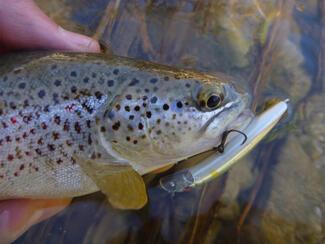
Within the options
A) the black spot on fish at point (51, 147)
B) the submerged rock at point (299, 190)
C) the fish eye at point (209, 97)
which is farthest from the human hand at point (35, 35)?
the submerged rock at point (299, 190)

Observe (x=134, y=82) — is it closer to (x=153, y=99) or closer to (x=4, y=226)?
(x=153, y=99)

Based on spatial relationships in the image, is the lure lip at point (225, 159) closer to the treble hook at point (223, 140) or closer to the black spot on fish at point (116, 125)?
the treble hook at point (223, 140)

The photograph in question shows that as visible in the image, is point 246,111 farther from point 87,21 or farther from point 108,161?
point 87,21

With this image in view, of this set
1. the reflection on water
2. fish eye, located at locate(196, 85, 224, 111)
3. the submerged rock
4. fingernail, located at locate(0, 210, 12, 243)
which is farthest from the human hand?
the submerged rock

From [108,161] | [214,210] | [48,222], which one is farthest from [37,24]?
[214,210]

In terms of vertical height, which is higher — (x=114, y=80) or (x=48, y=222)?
(x=114, y=80)

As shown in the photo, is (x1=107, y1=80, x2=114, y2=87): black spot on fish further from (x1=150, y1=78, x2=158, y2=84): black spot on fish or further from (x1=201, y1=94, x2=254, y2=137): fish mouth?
(x1=201, y1=94, x2=254, y2=137): fish mouth
